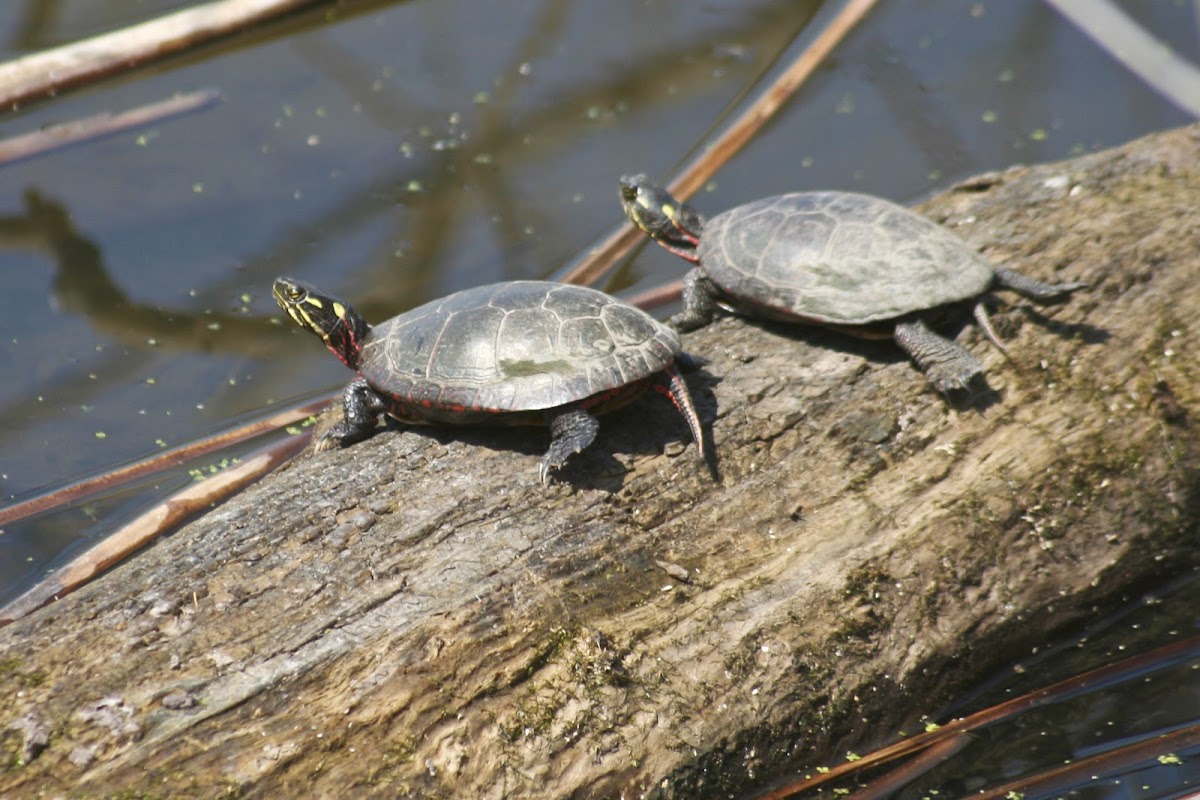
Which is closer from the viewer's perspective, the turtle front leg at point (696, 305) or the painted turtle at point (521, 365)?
the painted turtle at point (521, 365)

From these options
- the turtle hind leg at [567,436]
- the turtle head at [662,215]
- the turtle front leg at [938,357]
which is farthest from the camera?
the turtle head at [662,215]

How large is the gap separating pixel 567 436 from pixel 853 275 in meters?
1.32

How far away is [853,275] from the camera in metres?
4.00

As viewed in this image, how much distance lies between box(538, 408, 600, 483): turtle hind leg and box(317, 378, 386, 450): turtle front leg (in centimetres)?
70

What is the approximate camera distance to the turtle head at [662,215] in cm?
485

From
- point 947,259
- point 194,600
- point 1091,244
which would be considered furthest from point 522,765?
point 1091,244

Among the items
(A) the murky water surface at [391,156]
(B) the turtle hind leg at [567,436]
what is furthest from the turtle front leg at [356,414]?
(A) the murky water surface at [391,156]

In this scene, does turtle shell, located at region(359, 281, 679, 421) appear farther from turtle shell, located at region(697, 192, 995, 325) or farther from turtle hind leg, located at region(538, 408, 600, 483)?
turtle shell, located at region(697, 192, 995, 325)

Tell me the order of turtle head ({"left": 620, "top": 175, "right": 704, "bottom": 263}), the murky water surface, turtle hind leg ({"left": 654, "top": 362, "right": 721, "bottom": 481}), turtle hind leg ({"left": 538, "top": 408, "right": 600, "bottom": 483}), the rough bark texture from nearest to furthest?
1. the rough bark texture
2. turtle hind leg ({"left": 538, "top": 408, "right": 600, "bottom": 483})
3. turtle hind leg ({"left": 654, "top": 362, "right": 721, "bottom": 481})
4. turtle head ({"left": 620, "top": 175, "right": 704, "bottom": 263})
5. the murky water surface

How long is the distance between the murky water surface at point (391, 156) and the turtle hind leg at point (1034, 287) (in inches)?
77.6

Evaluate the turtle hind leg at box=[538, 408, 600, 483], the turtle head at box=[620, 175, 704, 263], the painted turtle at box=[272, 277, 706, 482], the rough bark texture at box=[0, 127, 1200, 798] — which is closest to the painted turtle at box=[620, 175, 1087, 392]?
the rough bark texture at box=[0, 127, 1200, 798]

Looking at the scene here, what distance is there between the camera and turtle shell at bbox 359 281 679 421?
3412 mm

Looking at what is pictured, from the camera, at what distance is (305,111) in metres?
6.48

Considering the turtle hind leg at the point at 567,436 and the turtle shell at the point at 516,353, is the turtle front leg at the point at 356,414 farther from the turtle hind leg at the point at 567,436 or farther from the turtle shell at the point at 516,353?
the turtle hind leg at the point at 567,436
